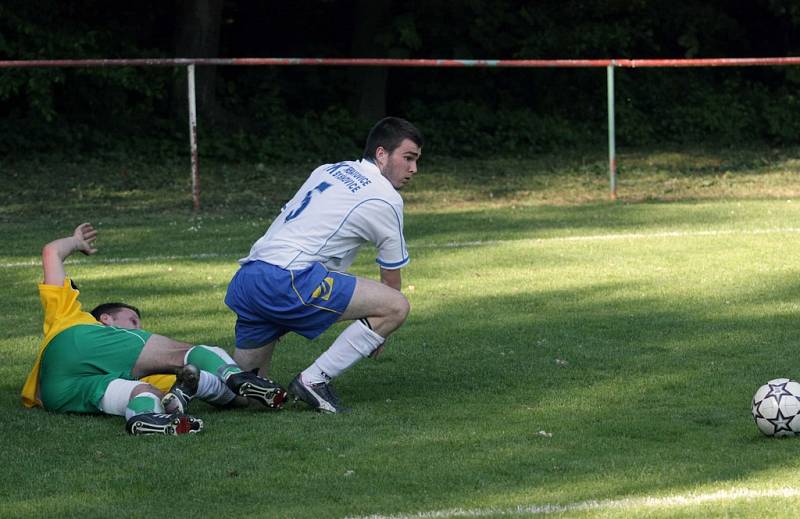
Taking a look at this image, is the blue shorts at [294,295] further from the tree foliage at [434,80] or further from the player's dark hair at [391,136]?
the tree foliage at [434,80]

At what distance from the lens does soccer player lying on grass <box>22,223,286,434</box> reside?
250 inches

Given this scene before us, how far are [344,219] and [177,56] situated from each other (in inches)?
659

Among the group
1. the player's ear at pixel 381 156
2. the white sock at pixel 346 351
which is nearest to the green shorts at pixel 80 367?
the white sock at pixel 346 351

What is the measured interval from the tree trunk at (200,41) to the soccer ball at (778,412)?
17465 mm

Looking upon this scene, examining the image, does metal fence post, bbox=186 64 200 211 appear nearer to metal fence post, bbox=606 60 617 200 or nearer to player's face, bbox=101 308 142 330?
metal fence post, bbox=606 60 617 200

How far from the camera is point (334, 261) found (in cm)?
680

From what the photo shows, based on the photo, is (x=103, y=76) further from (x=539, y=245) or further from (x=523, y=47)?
(x=539, y=245)

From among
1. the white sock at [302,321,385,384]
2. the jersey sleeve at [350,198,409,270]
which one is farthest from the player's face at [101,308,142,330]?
the jersey sleeve at [350,198,409,270]

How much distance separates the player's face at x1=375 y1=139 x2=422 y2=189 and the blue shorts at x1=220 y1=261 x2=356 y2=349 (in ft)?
1.77

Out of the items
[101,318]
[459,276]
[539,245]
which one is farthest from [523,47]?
[101,318]

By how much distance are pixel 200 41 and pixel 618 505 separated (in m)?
18.5

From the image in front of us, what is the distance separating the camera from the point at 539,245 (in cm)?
1241

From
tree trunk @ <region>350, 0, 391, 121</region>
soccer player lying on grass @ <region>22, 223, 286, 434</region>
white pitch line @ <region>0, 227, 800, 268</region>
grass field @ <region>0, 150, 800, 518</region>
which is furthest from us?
tree trunk @ <region>350, 0, 391, 121</region>

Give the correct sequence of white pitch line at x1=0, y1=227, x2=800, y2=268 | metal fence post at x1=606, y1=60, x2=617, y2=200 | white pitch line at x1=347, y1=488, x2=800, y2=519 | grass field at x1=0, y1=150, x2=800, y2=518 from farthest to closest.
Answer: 1. metal fence post at x1=606, y1=60, x2=617, y2=200
2. white pitch line at x1=0, y1=227, x2=800, y2=268
3. grass field at x1=0, y1=150, x2=800, y2=518
4. white pitch line at x1=347, y1=488, x2=800, y2=519
